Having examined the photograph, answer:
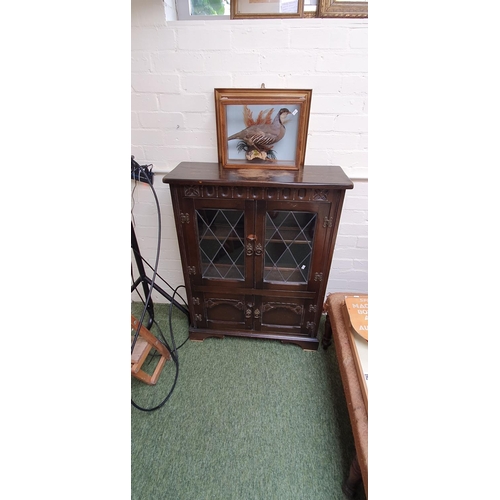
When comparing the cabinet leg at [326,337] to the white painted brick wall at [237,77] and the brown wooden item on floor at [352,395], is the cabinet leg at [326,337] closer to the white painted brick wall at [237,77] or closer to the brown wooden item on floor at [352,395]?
the brown wooden item on floor at [352,395]

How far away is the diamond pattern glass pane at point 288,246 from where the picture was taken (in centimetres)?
119

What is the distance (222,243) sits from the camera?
128cm

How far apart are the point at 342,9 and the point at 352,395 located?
151cm

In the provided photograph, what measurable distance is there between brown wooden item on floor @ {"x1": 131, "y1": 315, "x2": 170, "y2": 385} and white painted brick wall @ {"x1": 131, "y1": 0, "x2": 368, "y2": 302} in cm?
77

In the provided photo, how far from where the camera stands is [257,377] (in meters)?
1.34

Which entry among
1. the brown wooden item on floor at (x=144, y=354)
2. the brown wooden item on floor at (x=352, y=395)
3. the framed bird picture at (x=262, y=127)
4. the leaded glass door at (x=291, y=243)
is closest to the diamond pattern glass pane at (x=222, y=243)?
the leaded glass door at (x=291, y=243)

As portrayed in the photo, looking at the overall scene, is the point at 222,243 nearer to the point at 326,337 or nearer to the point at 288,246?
the point at 288,246

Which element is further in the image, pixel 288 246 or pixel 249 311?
pixel 249 311

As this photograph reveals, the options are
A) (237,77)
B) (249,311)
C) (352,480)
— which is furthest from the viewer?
(249,311)

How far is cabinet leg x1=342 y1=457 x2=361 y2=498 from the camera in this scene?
89cm

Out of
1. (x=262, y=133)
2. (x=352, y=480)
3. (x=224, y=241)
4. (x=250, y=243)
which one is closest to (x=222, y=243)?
(x=224, y=241)
